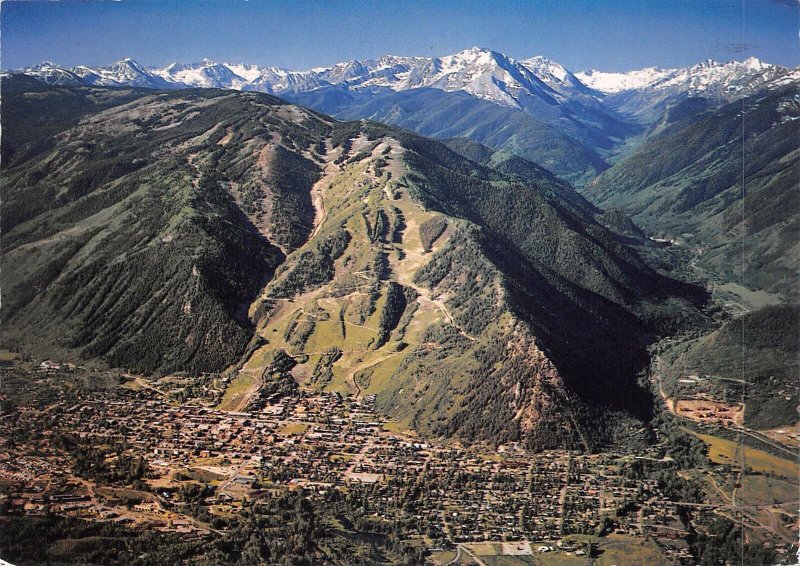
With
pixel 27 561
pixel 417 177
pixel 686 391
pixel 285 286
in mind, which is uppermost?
pixel 417 177

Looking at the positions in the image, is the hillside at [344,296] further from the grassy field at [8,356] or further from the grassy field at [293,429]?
the grassy field at [293,429]

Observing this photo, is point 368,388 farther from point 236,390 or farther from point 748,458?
point 748,458

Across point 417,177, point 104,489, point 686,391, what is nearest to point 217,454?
point 104,489

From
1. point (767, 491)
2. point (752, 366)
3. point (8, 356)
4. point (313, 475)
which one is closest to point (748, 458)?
point (767, 491)

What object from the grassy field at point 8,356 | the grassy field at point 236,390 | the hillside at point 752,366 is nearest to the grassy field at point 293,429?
the grassy field at point 236,390

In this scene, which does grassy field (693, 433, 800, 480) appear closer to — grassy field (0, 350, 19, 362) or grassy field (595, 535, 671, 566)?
grassy field (595, 535, 671, 566)

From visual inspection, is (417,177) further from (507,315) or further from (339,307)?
(507,315)
